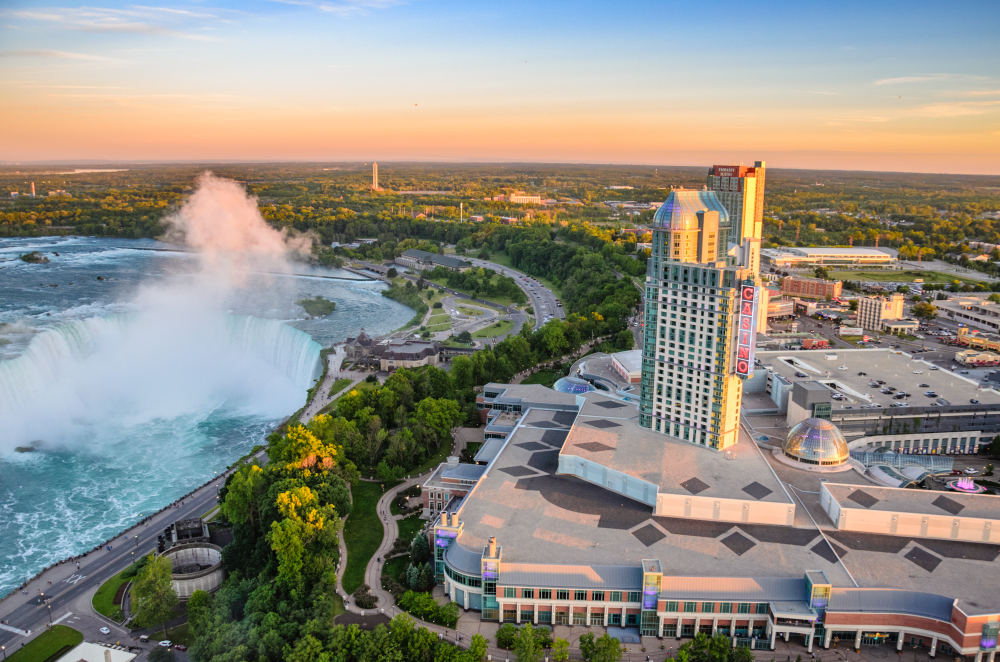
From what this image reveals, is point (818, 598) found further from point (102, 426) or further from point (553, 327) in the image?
point (102, 426)

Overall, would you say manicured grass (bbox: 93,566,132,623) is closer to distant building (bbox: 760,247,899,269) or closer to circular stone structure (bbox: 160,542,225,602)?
circular stone structure (bbox: 160,542,225,602)

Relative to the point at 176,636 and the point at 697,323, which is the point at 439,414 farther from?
the point at 176,636

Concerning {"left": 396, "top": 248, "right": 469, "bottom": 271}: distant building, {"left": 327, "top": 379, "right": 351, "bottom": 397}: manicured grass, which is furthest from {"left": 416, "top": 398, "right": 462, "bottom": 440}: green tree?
{"left": 396, "top": 248, "right": 469, "bottom": 271}: distant building

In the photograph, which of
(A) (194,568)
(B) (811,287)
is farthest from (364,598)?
(B) (811,287)

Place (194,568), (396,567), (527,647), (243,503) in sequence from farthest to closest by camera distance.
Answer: (243,503)
(194,568)
(396,567)
(527,647)

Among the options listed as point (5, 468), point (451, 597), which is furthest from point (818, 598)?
point (5, 468)

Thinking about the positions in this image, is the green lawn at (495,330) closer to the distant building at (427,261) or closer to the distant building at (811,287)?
the distant building at (427,261)
